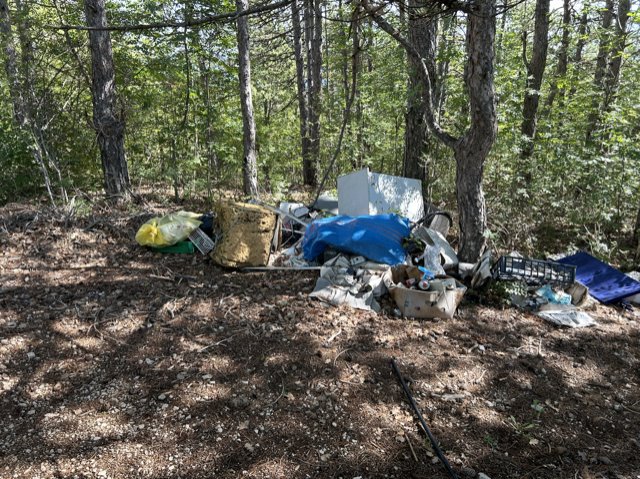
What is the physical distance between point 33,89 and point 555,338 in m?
7.57

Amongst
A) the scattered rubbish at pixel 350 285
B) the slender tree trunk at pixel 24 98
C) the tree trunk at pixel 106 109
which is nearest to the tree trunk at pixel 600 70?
the scattered rubbish at pixel 350 285

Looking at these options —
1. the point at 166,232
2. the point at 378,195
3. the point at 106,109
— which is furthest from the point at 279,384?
the point at 106,109

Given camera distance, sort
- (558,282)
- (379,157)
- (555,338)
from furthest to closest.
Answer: (379,157), (558,282), (555,338)

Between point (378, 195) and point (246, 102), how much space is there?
115 inches

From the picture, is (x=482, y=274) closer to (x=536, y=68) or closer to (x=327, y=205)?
(x=327, y=205)

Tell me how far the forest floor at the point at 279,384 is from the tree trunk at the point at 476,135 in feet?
3.15

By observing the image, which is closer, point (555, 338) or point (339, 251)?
point (555, 338)

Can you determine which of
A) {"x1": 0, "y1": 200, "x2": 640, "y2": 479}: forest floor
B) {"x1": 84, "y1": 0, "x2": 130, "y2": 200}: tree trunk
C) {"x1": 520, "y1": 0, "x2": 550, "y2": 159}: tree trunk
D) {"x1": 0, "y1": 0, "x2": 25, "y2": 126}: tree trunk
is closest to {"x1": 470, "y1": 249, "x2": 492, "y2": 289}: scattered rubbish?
{"x1": 0, "y1": 200, "x2": 640, "y2": 479}: forest floor

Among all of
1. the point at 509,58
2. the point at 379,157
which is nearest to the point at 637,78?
the point at 509,58

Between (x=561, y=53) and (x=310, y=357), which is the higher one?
(x=561, y=53)

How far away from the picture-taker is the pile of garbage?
13.1 ft

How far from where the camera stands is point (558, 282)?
4395mm

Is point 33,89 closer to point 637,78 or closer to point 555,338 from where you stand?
point 555,338

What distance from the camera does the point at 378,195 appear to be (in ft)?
18.5
